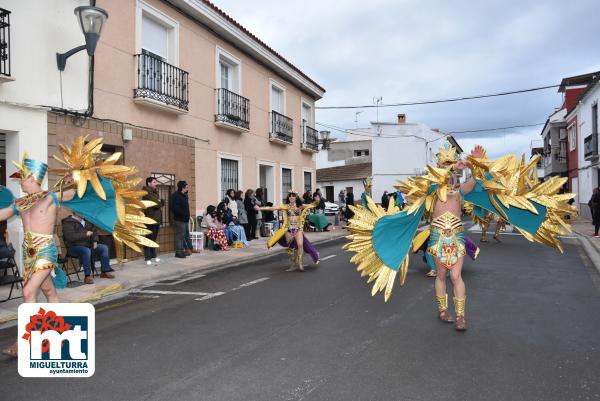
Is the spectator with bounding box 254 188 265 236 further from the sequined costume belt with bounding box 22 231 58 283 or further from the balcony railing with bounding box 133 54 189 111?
the sequined costume belt with bounding box 22 231 58 283

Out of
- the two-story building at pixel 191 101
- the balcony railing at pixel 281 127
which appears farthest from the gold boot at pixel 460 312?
the balcony railing at pixel 281 127

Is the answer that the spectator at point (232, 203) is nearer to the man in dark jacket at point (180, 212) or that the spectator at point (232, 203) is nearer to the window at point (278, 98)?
the man in dark jacket at point (180, 212)

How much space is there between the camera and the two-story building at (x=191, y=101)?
10.5m

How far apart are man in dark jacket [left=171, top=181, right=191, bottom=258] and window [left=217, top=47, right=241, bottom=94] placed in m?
5.46

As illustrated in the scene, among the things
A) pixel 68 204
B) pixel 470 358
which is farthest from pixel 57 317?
pixel 470 358

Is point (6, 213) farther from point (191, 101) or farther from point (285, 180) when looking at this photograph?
point (285, 180)

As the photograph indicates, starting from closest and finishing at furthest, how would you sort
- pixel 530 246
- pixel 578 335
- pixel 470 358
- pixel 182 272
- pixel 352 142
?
pixel 470 358 → pixel 578 335 → pixel 182 272 → pixel 530 246 → pixel 352 142

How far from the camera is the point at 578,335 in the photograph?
189 inches

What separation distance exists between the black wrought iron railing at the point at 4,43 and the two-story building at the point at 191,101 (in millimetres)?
1210

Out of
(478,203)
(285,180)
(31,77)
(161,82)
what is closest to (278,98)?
(285,180)

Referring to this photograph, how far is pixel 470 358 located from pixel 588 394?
3.11 ft

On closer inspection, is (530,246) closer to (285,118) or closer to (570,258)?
(570,258)

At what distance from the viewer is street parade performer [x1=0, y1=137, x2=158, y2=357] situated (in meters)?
4.39

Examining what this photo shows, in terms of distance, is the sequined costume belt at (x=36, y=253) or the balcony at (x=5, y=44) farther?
the balcony at (x=5, y=44)
